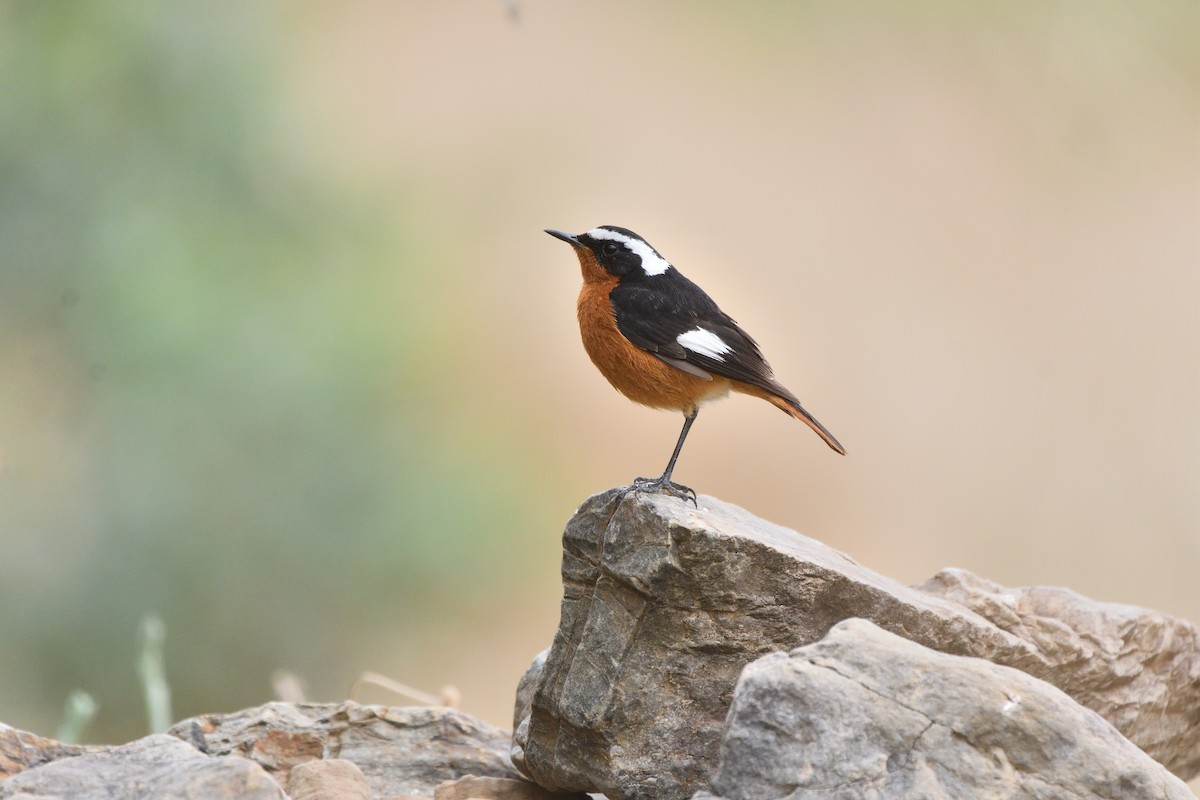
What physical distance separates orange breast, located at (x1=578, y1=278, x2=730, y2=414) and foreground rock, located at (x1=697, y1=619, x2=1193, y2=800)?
2.00m

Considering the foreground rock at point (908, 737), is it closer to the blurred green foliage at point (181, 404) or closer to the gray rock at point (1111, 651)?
the gray rock at point (1111, 651)

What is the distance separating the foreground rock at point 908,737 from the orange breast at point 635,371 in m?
2.00

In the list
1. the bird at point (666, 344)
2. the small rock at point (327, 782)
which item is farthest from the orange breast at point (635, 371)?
the small rock at point (327, 782)

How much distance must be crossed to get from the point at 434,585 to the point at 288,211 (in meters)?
3.37

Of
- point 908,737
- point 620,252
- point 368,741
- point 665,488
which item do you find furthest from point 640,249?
point 908,737

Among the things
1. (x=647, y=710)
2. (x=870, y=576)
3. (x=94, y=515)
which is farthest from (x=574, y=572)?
(x=94, y=515)

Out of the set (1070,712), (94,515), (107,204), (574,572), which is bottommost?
(1070,712)

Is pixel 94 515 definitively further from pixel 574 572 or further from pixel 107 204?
pixel 574 572

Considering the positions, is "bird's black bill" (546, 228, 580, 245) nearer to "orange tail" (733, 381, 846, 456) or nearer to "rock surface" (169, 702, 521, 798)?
"orange tail" (733, 381, 846, 456)

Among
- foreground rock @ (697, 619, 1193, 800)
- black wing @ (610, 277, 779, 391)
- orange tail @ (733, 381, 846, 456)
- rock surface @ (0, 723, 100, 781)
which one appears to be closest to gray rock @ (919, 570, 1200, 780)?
orange tail @ (733, 381, 846, 456)

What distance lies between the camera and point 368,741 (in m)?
4.91

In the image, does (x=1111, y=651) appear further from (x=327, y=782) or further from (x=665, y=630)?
(x=327, y=782)

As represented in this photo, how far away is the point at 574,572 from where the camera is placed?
4.41 meters

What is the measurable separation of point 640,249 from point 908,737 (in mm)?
2852
